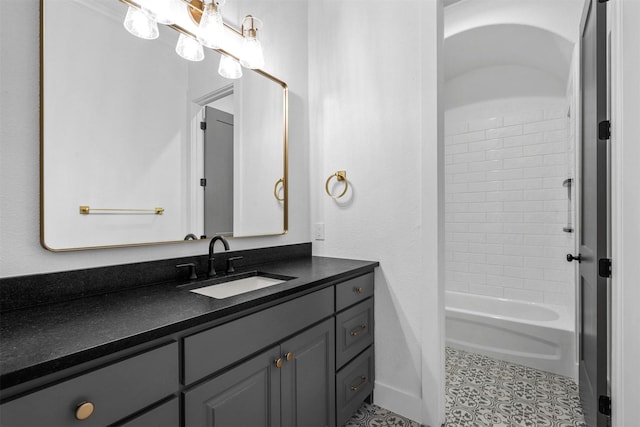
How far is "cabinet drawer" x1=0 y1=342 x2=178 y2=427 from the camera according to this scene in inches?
24.6

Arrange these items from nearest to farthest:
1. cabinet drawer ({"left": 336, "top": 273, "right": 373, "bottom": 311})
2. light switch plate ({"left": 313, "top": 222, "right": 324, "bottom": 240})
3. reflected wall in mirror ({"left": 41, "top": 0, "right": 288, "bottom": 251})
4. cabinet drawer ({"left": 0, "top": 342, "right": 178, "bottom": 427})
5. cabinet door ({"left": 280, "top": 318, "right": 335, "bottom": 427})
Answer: cabinet drawer ({"left": 0, "top": 342, "right": 178, "bottom": 427}) → reflected wall in mirror ({"left": 41, "top": 0, "right": 288, "bottom": 251}) → cabinet door ({"left": 280, "top": 318, "right": 335, "bottom": 427}) → cabinet drawer ({"left": 336, "top": 273, "right": 373, "bottom": 311}) → light switch plate ({"left": 313, "top": 222, "right": 324, "bottom": 240})

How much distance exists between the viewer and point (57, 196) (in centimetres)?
108

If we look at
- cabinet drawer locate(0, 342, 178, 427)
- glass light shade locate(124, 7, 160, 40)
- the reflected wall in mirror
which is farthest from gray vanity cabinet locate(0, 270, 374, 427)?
glass light shade locate(124, 7, 160, 40)

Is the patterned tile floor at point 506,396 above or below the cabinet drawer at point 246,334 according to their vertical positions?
below

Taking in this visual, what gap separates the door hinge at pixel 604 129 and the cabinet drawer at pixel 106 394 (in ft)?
5.75

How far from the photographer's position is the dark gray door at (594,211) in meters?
1.31

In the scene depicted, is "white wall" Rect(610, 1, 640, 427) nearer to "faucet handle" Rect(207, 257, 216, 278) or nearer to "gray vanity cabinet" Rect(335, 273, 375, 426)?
"gray vanity cabinet" Rect(335, 273, 375, 426)

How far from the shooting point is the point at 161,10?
1.31m

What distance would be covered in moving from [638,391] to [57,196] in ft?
6.84

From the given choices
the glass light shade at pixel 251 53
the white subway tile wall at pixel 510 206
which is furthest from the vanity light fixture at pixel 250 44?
the white subway tile wall at pixel 510 206

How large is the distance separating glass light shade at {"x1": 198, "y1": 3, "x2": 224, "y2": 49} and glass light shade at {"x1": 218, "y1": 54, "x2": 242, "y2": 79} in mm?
142

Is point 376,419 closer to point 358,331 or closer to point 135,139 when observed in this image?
point 358,331

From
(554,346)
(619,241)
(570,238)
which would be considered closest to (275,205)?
(619,241)

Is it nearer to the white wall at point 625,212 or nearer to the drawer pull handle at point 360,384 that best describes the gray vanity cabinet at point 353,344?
the drawer pull handle at point 360,384
